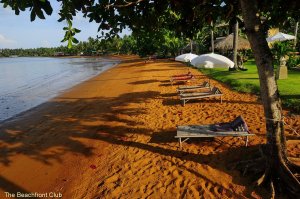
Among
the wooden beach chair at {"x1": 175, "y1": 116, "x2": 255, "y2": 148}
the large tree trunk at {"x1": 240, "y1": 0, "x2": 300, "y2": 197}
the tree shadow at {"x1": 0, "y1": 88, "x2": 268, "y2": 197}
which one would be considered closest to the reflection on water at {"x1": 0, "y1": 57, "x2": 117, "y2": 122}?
the tree shadow at {"x1": 0, "y1": 88, "x2": 268, "y2": 197}

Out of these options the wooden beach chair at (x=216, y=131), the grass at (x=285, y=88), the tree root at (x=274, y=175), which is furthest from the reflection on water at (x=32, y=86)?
the tree root at (x=274, y=175)

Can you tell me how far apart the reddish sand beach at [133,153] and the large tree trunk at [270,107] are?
1.98ft

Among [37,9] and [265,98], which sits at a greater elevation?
[37,9]

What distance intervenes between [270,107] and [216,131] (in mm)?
2675

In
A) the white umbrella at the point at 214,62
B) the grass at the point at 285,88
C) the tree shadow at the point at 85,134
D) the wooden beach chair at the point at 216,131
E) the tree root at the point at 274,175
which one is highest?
the white umbrella at the point at 214,62

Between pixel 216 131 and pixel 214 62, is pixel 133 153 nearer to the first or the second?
pixel 216 131

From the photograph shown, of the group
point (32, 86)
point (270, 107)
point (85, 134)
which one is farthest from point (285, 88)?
point (32, 86)

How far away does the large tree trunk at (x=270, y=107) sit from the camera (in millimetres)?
5828

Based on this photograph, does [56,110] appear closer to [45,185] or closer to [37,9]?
[45,185]

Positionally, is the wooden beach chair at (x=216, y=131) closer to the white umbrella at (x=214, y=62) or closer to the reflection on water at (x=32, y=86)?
the white umbrella at (x=214, y=62)

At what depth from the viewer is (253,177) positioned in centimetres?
652

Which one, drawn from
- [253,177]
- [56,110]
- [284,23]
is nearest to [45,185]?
[253,177]

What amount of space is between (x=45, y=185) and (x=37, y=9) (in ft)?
18.0

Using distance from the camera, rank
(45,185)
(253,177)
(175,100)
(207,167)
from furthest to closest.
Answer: (175,100) → (45,185) → (207,167) → (253,177)
